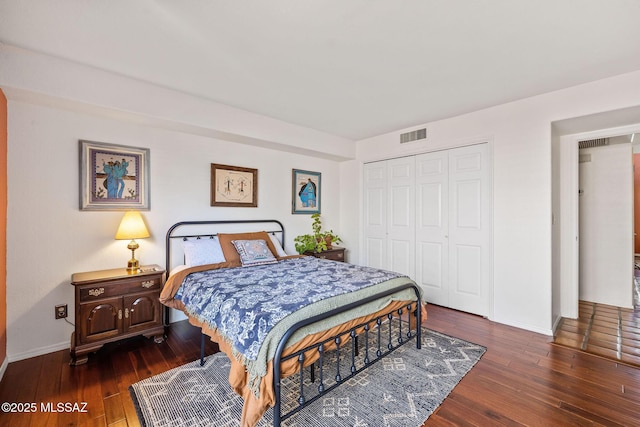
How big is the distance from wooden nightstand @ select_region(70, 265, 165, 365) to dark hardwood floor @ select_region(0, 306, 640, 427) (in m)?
0.17

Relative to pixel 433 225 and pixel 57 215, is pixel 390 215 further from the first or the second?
pixel 57 215

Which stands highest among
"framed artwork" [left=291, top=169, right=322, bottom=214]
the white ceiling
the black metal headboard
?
the white ceiling

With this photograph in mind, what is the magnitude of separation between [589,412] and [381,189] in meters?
3.50

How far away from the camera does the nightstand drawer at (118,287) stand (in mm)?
2508

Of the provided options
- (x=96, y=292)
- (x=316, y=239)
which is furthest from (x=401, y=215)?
(x=96, y=292)

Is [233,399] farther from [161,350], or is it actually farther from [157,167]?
[157,167]

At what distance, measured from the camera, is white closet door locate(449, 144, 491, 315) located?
3.60m

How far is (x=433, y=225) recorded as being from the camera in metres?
4.13

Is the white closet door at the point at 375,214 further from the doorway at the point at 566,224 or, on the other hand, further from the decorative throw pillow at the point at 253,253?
the doorway at the point at 566,224

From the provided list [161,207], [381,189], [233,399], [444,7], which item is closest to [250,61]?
[444,7]

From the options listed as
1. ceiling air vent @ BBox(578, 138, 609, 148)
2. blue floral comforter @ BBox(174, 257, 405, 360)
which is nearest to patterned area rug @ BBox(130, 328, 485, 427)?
blue floral comforter @ BBox(174, 257, 405, 360)

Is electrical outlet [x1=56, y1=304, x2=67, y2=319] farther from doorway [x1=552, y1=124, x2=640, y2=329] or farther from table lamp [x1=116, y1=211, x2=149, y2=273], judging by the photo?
doorway [x1=552, y1=124, x2=640, y2=329]

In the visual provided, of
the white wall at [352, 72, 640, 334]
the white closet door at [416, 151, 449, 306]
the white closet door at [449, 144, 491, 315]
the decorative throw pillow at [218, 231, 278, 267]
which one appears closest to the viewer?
the white wall at [352, 72, 640, 334]

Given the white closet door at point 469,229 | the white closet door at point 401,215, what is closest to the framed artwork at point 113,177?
the white closet door at point 401,215
